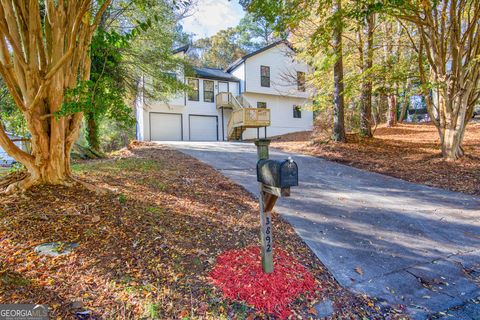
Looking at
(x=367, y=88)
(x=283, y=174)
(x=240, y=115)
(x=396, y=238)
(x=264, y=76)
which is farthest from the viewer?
(x=264, y=76)

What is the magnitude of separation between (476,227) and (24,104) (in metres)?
6.34

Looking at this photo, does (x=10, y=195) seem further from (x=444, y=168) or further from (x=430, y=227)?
(x=444, y=168)

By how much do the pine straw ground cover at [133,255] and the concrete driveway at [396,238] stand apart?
11.7 inches

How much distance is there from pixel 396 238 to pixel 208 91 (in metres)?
17.5

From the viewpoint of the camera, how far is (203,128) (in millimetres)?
19297

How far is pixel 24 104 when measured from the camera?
3.27 meters

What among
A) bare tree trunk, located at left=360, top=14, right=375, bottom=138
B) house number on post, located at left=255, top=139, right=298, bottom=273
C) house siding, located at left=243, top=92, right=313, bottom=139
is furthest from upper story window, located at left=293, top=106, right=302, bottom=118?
house number on post, located at left=255, top=139, right=298, bottom=273

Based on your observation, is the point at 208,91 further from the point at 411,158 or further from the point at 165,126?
the point at 411,158

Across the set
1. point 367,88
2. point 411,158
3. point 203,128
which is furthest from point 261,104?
point 411,158

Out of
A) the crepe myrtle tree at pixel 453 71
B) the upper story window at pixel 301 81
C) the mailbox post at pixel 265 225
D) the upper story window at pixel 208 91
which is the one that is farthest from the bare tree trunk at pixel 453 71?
the upper story window at pixel 208 91

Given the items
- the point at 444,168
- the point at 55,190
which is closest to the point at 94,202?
the point at 55,190

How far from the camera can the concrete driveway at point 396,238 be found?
8.17ft

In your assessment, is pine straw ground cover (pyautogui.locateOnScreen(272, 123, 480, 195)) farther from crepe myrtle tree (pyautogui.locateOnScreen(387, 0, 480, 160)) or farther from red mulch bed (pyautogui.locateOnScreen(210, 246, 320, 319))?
red mulch bed (pyautogui.locateOnScreen(210, 246, 320, 319))

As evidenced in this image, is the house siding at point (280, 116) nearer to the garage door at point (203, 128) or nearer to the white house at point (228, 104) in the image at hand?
the white house at point (228, 104)
